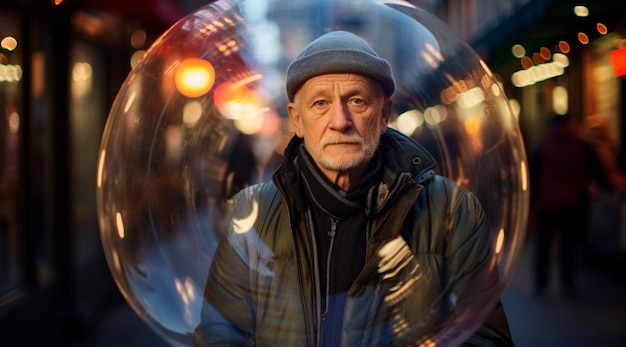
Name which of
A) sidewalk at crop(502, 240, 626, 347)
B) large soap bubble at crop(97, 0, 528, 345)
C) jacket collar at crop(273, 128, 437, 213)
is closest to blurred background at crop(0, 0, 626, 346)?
sidewalk at crop(502, 240, 626, 347)

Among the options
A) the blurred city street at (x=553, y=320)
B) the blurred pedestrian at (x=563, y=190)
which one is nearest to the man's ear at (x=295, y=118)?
the blurred city street at (x=553, y=320)

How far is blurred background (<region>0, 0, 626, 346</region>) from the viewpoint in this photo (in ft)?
22.5

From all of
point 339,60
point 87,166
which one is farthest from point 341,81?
point 87,166

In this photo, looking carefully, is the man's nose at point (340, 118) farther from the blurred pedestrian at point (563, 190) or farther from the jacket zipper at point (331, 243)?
the blurred pedestrian at point (563, 190)

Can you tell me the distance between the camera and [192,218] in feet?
7.52

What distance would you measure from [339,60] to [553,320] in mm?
7024

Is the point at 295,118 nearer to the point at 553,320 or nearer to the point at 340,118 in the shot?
the point at 340,118

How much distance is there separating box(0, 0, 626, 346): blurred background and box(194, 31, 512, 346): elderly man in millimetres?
2513

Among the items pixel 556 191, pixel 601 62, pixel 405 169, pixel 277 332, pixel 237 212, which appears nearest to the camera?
pixel 277 332

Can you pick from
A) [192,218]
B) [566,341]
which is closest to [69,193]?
[566,341]

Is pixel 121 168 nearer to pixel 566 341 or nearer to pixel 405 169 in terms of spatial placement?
pixel 405 169

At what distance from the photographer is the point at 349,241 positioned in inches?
81.4

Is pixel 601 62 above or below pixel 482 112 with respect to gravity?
below

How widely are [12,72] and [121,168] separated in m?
4.78
